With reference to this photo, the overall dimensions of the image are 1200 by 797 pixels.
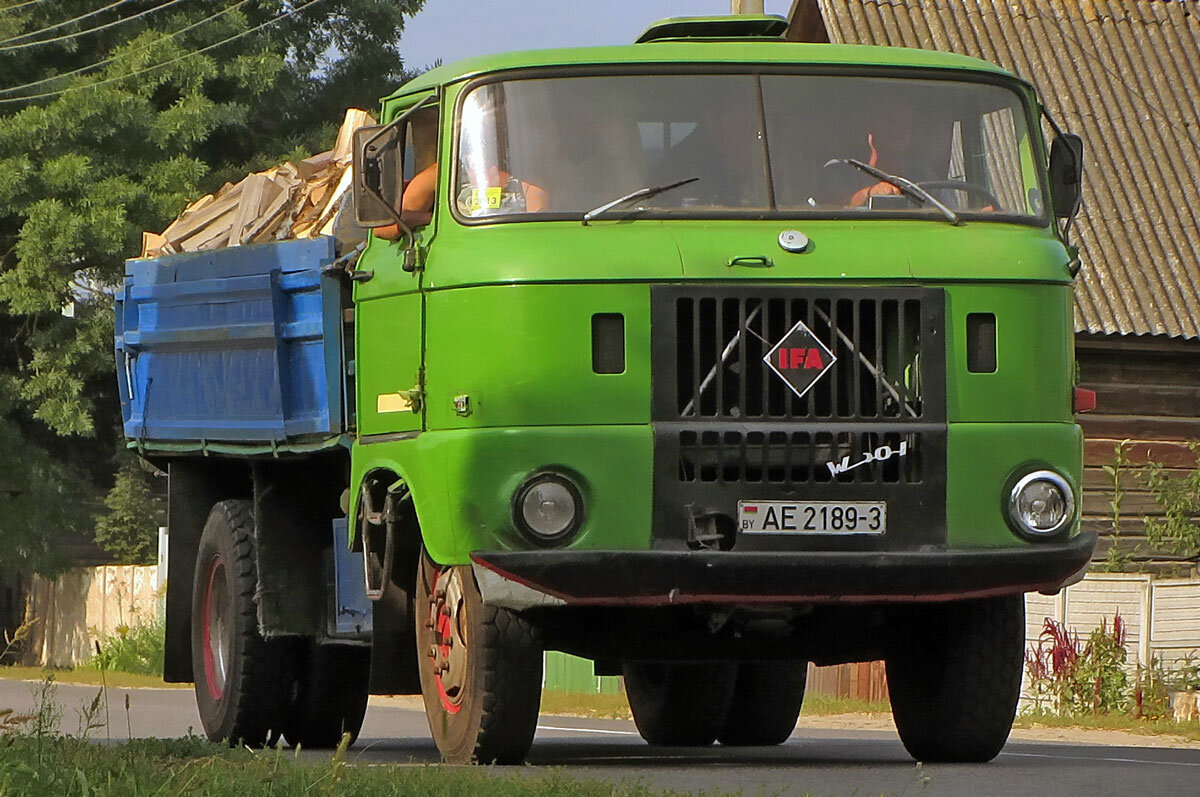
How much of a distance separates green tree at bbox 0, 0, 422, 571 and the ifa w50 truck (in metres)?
23.9

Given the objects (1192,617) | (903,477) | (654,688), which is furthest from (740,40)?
(1192,617)

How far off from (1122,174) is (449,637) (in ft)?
51.5

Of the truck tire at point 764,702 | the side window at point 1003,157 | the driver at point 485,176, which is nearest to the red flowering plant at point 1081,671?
the truck tire at point 764,702

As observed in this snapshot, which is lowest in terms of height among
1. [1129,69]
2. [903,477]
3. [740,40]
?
[903,477]

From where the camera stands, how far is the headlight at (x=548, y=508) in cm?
912

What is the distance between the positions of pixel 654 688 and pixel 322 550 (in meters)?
2.18

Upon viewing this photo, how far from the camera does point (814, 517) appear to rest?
9.24m

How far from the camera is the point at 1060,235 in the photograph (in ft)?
33.2

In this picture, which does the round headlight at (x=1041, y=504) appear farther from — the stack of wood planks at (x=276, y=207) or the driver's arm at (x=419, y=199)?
the stack of wood planks at (x=276, y=207)

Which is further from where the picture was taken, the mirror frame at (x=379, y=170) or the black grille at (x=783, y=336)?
the mirror frame at (x=379, y=170)

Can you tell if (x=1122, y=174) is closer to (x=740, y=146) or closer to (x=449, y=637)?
(x=740, y=146)

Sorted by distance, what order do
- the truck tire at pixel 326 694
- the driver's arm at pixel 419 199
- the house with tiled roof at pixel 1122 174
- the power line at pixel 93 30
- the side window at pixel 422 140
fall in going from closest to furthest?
1. the driver's arm at pixel 419 199
2. the side window at pixel 422 140
3. the truck tire at pixel 326 694
4. the house with tiled roof at pixel 1122 174
5. the power line at pixel 93 30

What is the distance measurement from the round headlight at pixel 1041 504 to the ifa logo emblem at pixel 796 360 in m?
0.90

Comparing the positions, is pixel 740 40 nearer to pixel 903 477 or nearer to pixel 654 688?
pixel 903 477
